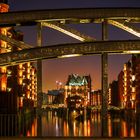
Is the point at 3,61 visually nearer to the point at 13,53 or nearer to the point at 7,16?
the point at 13,53

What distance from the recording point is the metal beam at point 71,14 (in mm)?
14734

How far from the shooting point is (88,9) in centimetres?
1500

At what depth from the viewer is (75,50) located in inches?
592

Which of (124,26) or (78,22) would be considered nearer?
(124,26)

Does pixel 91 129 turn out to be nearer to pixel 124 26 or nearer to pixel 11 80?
pixel 124 26

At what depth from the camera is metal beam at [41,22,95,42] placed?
15.7 metres

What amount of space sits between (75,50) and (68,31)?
1.17 meters

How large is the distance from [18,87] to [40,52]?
8456 centimetres

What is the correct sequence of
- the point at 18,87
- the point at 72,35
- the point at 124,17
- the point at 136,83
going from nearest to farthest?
the point at 124,17, the point at 72,35, the point at 18,87, the point at 136,83

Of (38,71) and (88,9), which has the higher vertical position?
(88,9)

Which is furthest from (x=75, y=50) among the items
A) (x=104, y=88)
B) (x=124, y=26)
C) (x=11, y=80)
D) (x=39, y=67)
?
(x=11, y=80)

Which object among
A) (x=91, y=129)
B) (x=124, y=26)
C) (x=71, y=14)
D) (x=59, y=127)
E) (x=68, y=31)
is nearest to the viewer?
(x=71, y=14)

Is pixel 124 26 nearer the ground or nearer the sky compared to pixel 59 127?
nearer the sky

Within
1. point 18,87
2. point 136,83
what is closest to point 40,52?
point 18,87
